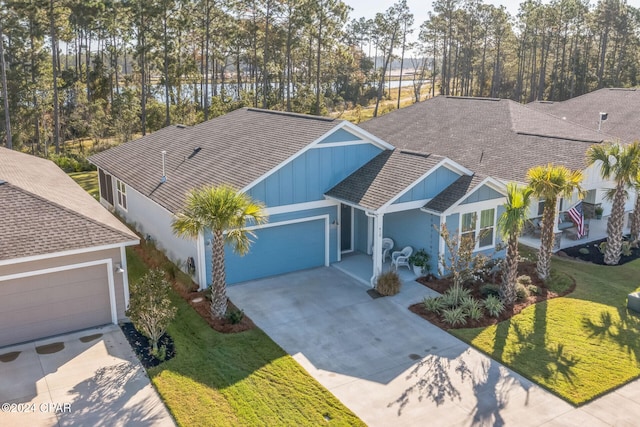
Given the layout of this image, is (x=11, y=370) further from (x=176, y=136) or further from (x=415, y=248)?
(x=176, y=136)

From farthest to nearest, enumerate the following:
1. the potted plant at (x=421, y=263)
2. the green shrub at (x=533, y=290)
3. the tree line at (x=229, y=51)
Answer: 1. the tree line at (x=229, y=51)
2. the potted plant at (x=421, y=263)
3. the green shrub at (x=533, y=290)

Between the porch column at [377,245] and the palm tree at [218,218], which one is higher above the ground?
the palm tree at [218,218]

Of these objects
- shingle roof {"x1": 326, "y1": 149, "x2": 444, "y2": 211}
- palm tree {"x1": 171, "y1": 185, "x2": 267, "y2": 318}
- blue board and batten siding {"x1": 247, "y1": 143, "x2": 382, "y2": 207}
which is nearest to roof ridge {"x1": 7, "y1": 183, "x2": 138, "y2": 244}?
palm tree {"x1": 171, "y1": 185, "x2": 267, "y2": 318}

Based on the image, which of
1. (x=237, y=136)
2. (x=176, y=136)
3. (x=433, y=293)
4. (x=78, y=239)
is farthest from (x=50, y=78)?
(x=433, y=293)

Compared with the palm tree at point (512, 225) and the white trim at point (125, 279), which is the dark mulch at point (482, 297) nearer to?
the palm tree at point (512, 225)

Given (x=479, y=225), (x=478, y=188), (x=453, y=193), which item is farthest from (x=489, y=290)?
(x=478, y=188)

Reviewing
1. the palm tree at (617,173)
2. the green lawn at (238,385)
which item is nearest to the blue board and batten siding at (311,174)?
the green lawn at (238,385)

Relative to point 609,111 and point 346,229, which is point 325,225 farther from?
point 609,111
